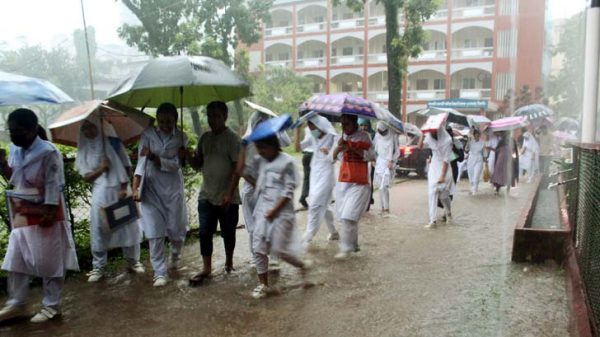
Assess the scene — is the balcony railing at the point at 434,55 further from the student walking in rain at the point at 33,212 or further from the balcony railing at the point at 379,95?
the student walking in rain at the point at 33,212

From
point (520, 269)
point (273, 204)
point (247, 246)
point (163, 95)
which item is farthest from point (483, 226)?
point (163, 95)

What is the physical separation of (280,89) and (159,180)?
26040mm

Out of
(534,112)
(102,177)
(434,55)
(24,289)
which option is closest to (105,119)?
(102,177)

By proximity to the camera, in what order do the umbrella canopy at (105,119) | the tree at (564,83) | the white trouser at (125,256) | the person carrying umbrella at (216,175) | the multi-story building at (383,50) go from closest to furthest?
1. the umbrella canopy at (105,119)
2. the person carrying umbrella at (216,175)
3. the white trouser at (125,256)
4. the tree at (564,83)
5. the multi-story building at (383,50)

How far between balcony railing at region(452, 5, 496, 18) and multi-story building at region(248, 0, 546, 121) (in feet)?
0.22

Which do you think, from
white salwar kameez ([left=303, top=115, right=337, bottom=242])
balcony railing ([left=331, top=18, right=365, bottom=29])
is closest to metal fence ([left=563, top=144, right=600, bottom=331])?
white salwar kameez ([left=303, top=115, right=337, bottom=242])

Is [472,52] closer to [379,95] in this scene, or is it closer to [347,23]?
[379,95]

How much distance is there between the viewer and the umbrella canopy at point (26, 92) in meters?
4.11

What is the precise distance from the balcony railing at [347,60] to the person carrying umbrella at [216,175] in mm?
35785

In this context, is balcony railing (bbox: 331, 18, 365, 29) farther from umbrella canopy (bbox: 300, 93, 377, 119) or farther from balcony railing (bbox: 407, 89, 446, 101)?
umbrella canopy (bbox: 300, 93, 377, 119)

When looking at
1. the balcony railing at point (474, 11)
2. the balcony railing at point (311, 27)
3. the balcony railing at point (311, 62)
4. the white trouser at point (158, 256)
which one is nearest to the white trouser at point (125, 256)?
the white trouser at point (158, 256)

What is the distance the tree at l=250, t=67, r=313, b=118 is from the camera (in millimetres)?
30094

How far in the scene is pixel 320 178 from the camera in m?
6.46

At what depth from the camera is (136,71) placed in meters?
4.64
